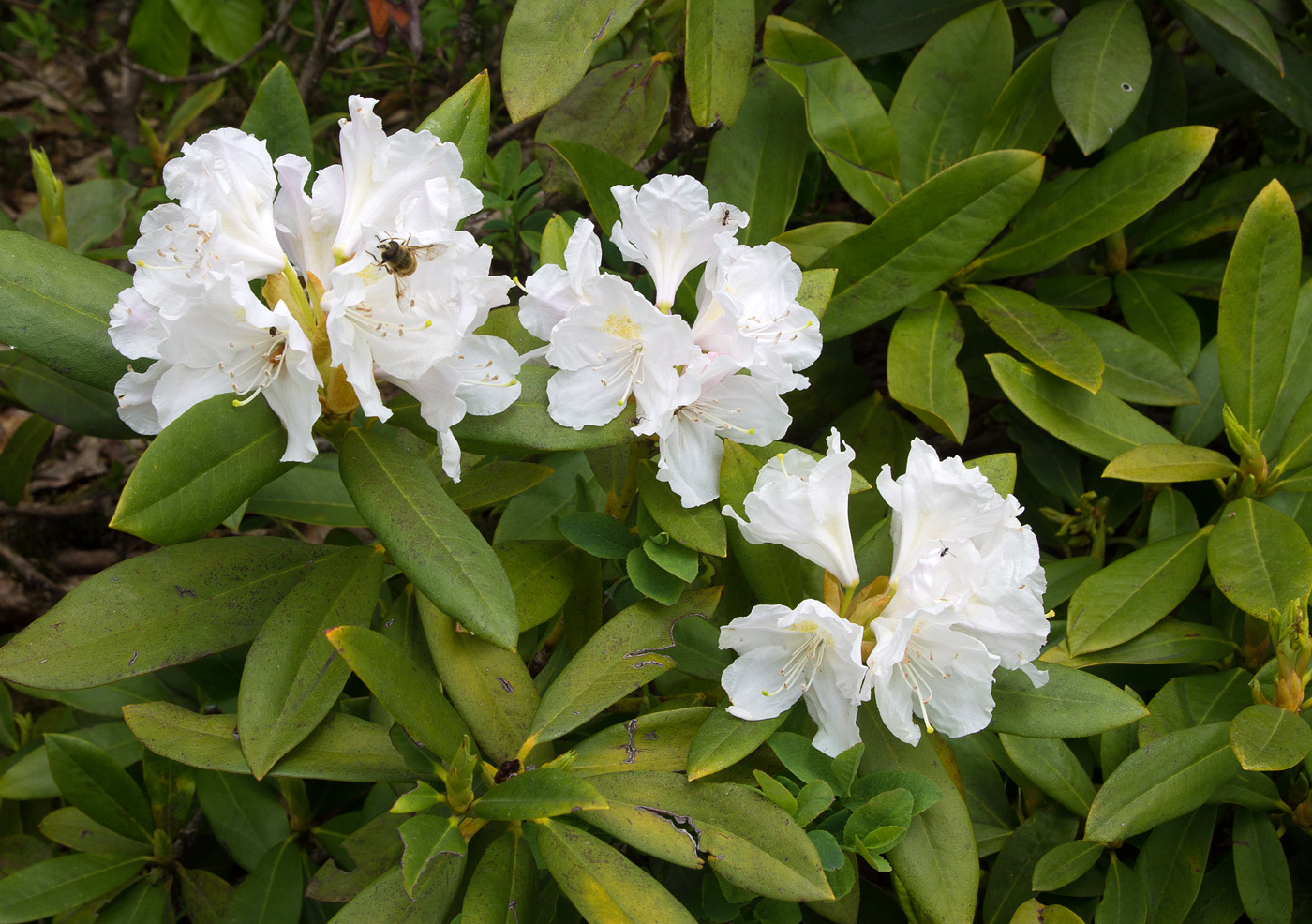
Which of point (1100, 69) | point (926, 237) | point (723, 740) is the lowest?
point (723, 740)

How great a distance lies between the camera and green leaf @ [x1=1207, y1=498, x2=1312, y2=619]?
50.8 inches

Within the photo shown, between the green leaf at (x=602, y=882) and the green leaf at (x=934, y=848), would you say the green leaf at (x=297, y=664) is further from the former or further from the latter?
the green leaf at (x=934, y=848)

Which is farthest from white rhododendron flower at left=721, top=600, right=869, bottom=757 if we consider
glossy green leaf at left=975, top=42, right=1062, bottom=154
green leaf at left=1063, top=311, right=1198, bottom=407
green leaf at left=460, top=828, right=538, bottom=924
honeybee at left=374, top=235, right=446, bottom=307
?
glossy green leaf at left=975, top=42, right=1062, bottom=154

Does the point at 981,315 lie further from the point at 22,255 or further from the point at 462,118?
the point at 22,255

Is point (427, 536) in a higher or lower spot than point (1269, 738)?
higher

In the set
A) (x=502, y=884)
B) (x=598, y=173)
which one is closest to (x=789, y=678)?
(x=502, y=884)

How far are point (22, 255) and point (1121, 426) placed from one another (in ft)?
5.30

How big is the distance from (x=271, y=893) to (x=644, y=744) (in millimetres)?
754

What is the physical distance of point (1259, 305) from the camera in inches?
58.1

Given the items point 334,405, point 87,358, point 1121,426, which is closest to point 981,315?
point 1121,426

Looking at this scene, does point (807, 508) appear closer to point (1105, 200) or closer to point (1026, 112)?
point (1105, 200)

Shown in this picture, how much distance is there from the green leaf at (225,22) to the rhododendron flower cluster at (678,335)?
6.93 feet

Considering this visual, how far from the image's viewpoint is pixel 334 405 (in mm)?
1157

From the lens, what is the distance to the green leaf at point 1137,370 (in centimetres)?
160
